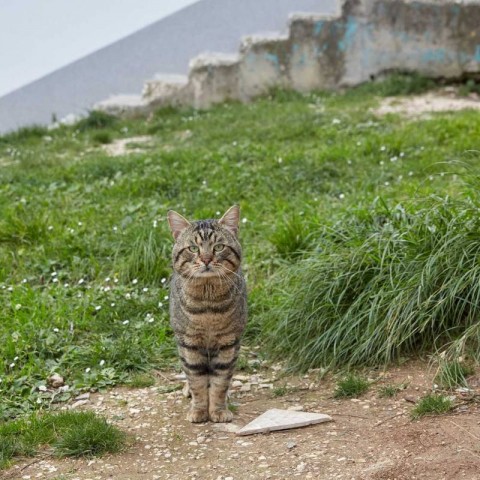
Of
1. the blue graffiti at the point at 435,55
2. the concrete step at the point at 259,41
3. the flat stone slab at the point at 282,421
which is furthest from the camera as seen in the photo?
the concrete step at the point at 259,41

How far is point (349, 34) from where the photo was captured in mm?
11891

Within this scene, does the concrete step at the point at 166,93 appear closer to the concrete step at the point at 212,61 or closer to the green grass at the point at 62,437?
the concrete step at the point at 212,61

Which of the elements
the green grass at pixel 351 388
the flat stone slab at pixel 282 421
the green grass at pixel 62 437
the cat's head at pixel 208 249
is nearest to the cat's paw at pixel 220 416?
the flat stone slab at pixel 282 421

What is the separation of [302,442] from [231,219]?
1.29 m

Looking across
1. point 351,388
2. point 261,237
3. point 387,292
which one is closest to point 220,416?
point 351,388

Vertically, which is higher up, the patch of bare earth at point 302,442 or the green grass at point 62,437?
the green grass at point 62,437

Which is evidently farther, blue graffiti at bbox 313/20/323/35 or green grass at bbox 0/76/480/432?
blue graffiti at bbox 313/20/323/35

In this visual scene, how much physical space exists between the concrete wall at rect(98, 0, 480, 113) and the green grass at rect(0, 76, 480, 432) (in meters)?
0.91

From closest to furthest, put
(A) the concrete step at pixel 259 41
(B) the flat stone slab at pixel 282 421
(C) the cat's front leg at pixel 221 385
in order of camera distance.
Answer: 1. (B) the flat stone slab at pixel 282 421
2. (C) the cat's front leg at pixel 221 385
3. (A) the concrete step at pixel 259 41

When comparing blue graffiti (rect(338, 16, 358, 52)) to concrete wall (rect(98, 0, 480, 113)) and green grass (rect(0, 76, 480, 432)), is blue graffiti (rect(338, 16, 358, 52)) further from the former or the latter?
green grass (rect(0, 76, 480, 432))

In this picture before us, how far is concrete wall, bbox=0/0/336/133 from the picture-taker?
11805 mm

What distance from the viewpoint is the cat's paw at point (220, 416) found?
5.37 meters

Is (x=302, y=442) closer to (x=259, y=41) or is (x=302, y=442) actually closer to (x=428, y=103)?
(x=428, y=103)

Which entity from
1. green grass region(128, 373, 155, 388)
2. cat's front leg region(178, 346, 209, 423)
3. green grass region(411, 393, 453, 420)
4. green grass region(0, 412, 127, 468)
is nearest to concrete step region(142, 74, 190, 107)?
green grass region(128, 373, 155, 388)
